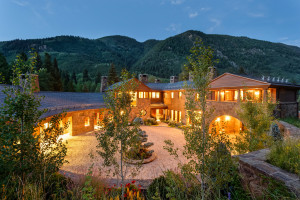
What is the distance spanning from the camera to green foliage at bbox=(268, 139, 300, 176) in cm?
456

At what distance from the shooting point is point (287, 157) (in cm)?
498

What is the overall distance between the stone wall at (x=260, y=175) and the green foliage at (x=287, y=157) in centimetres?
24

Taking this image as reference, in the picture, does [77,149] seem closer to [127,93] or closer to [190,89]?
[127,93]

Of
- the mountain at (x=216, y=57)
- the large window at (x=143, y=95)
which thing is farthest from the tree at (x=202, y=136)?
the mountain at (x=216, y=57)

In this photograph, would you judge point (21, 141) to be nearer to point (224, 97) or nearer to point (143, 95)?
point (143, 95)

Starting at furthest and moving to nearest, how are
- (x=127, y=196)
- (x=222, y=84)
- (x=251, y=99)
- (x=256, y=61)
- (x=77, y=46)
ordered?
1. (x=77, y=46)
2. (x=256, y=61)
3. (x=222, y=84)
4. (x=251, y=99)
5. (x=127, y=196)

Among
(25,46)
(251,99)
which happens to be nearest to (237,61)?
(251,99)

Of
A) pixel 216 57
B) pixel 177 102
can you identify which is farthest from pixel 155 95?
pixel 216 57

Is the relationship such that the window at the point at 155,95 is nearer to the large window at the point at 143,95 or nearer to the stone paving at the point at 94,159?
the large window at the point at 143,95

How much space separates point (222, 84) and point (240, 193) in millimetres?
14557

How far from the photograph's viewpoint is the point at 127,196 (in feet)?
16.9

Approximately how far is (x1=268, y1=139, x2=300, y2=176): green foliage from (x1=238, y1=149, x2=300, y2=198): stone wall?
244 millimetres

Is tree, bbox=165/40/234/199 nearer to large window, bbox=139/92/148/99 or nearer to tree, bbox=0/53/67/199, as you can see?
tree, bbox=0/53/67/199

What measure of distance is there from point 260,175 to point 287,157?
1.44m
